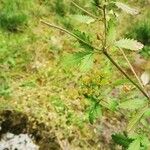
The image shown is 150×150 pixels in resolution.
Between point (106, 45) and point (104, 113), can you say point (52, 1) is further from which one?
point (106, 45)

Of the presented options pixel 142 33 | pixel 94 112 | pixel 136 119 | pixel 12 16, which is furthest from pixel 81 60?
pixel 142 33

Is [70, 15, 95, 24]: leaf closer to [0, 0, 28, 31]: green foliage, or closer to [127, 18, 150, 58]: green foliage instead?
[0, 0, 28, 31]: green foliage

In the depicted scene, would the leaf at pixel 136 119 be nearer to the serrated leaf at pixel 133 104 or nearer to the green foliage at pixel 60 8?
the serrated leaf at pixel 133 104

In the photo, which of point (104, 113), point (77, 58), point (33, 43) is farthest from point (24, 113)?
point (77, 58)

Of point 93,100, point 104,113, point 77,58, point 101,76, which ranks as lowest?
point 104,113

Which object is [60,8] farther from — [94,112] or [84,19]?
[84,19]

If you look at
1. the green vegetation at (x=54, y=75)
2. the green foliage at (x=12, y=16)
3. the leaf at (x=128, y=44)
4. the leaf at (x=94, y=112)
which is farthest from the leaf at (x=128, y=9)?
the green foliage at (x=12, y=16)
